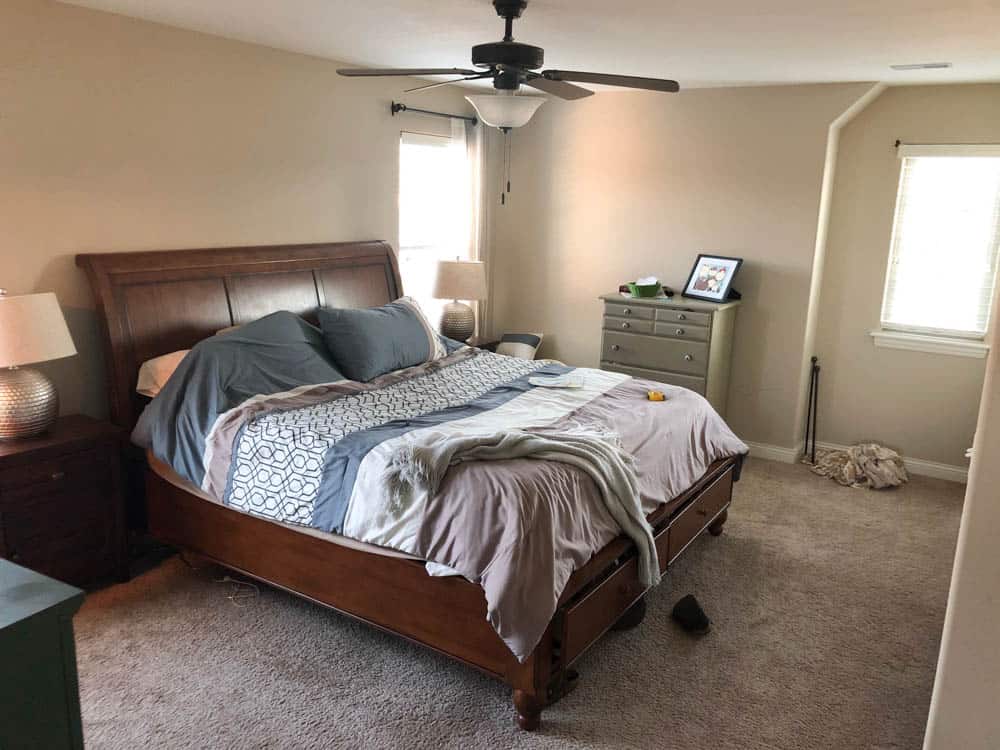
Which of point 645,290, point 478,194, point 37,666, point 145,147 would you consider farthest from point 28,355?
point 645,290

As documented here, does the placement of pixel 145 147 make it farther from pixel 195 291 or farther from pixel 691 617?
pixel 691 617

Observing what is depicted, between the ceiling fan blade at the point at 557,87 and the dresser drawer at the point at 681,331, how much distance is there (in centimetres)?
216

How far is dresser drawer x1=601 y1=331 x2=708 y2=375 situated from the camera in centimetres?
493

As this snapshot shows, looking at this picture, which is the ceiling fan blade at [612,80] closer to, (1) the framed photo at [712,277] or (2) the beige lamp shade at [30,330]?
(2) the beige lamp shade at [30,330]

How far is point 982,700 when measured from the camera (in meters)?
1.65

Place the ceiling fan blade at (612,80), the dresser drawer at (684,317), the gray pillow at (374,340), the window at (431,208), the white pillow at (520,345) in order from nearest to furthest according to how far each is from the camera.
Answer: the ceiling fan blade at (612,80)
the gray pillow at (374,340)
the dresser drawer at (684,317)
the window at (431,208)
the white pillow at (520,345)

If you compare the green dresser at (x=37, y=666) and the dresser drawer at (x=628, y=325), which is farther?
the dresser drawer at (x=628, y=325)

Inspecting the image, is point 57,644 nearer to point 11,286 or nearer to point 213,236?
point 11,286

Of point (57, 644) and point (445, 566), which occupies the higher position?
point (57, 644)

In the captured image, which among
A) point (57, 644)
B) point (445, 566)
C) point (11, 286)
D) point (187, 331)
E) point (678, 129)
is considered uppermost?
point (678, 129)

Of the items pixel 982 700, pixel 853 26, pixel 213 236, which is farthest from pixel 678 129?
pixel 982 700

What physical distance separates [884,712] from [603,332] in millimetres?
3065

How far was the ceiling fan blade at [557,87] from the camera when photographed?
2.96m

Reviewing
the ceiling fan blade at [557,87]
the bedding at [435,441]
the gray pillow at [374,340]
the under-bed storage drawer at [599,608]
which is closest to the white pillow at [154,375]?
the bedding at [435,441]
